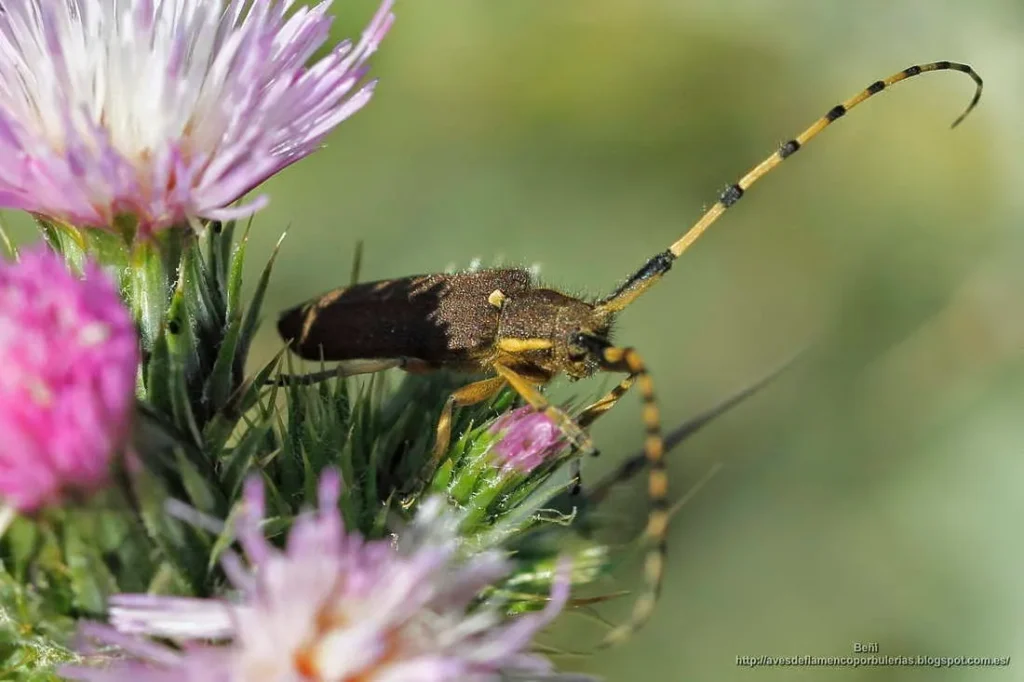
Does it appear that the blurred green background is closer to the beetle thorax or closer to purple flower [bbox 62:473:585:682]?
the beetle thorax

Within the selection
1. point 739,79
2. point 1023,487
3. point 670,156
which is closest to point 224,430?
point 1023,487

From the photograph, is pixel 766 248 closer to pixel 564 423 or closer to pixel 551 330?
pixel 551 330

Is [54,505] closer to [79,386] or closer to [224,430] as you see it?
[79,386]

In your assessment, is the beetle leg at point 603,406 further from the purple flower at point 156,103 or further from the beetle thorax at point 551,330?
the purple flower at point 156,103

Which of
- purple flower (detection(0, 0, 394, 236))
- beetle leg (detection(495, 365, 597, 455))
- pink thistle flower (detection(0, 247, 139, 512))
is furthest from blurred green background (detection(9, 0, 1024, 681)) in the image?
pink thistle flower (detection(0, 247, 139, 512))

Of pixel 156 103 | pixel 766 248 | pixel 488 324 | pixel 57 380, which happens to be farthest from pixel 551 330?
pixel 766 248
